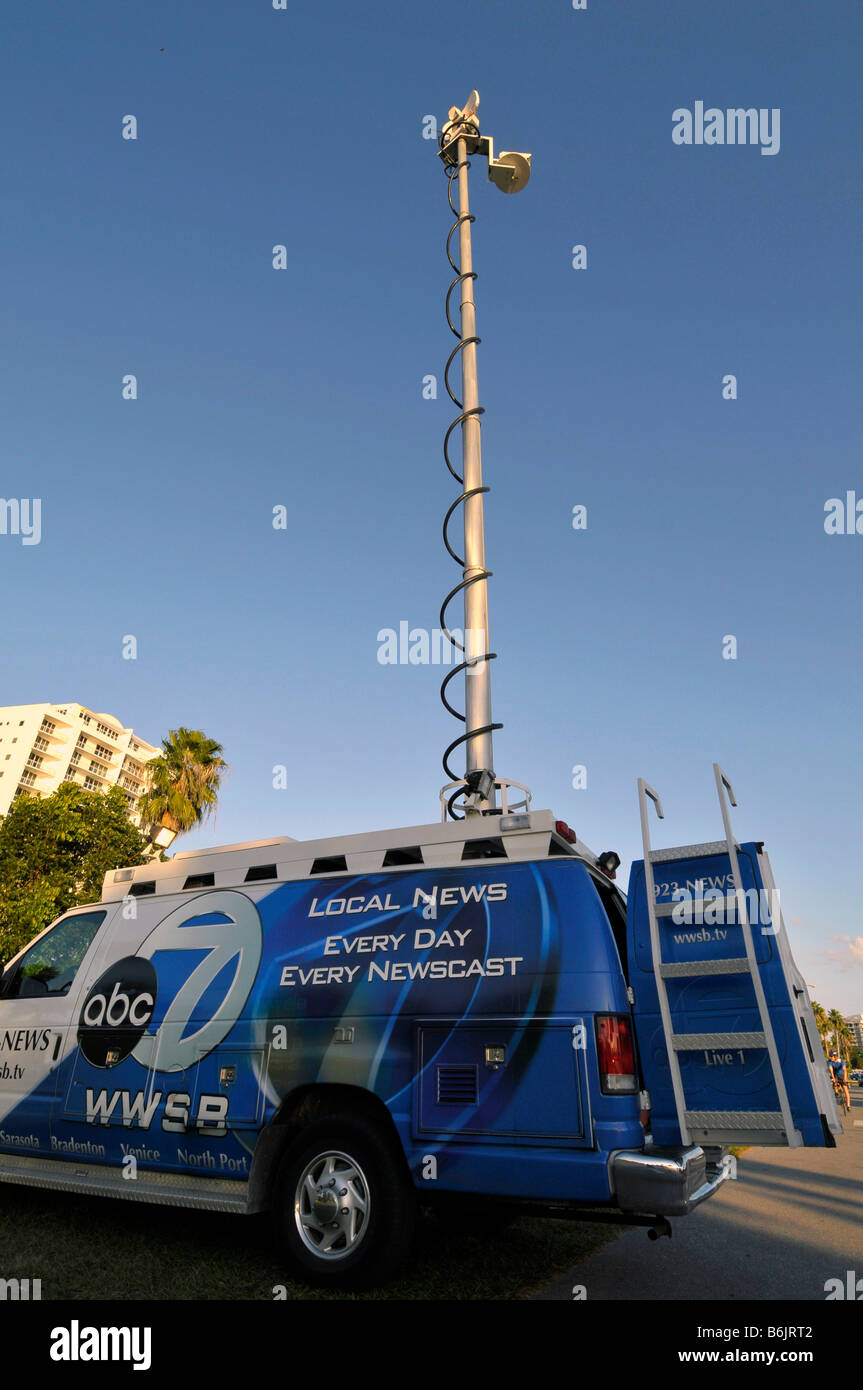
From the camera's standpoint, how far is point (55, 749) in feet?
336

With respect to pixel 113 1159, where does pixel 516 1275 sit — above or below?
below

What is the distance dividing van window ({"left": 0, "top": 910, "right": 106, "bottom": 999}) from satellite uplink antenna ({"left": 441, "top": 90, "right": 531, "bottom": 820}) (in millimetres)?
3339

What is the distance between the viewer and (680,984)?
464 cm

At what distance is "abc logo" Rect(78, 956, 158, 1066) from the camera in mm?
5668

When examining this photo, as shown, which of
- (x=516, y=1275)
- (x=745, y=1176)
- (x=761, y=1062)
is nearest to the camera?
(x=761, y=1062)

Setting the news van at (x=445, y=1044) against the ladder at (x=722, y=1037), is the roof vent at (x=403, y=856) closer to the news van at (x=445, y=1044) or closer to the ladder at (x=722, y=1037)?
the news van at (x=445, y=1044)

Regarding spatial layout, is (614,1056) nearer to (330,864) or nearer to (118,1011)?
(330,864)

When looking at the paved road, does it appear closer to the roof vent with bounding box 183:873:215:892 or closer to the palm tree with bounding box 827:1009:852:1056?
the roof vent with bounding box 183:873:215:892

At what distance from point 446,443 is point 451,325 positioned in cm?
167

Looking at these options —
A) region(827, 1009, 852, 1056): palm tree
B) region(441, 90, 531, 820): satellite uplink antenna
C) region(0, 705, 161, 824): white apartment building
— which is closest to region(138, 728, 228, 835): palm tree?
region(441, 90, 531, 820): satellite uplink antenna

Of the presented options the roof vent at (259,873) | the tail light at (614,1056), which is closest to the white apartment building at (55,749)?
the roof vent at (259,873)
